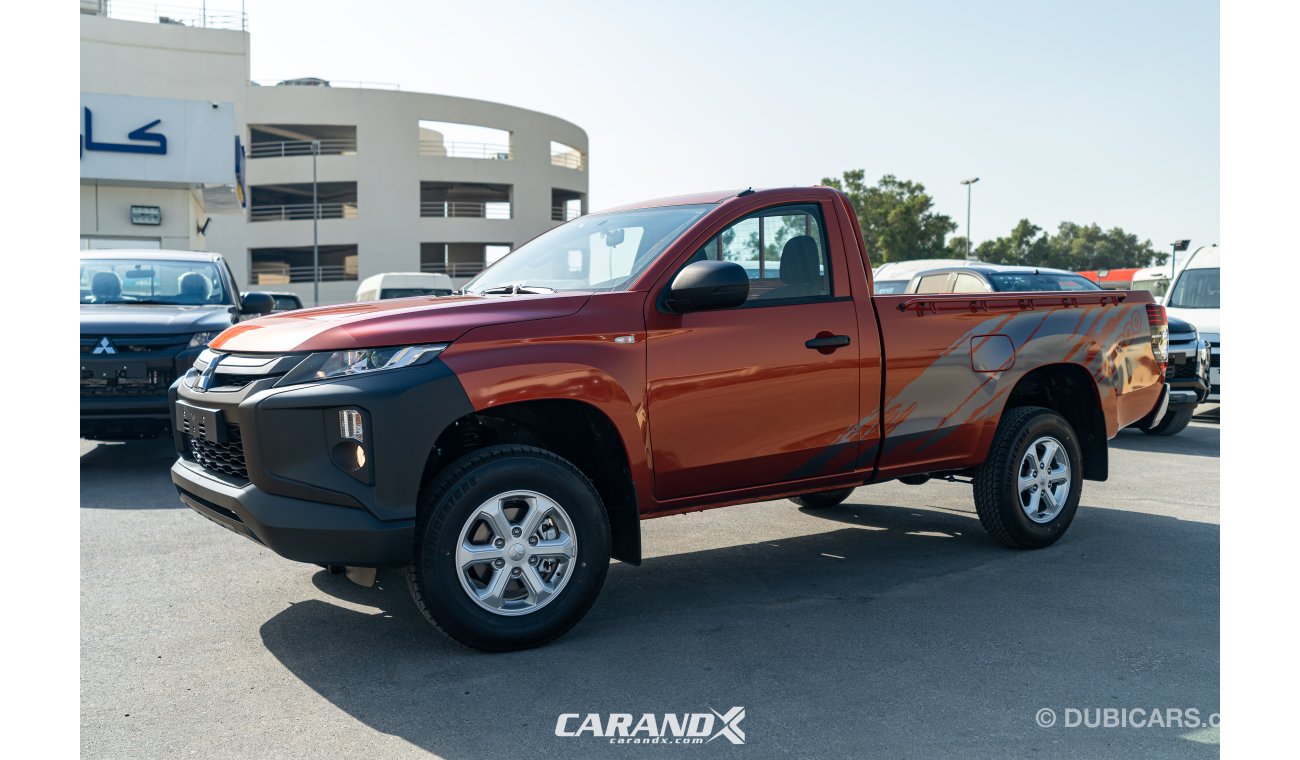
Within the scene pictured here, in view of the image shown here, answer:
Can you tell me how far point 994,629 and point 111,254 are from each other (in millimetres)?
8860

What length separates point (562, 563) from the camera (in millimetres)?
4523

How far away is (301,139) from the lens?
58188 millimetres

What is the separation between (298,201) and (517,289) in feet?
198

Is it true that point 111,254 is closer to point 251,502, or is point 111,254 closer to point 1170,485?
point 251,502

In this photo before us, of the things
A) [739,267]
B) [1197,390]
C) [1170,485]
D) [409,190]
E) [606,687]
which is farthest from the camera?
[409,190]

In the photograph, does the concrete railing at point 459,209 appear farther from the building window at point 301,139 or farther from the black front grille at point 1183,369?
the black front grille at point 1183,369

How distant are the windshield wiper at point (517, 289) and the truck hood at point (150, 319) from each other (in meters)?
4.40

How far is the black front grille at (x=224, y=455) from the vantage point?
4371 millimetres

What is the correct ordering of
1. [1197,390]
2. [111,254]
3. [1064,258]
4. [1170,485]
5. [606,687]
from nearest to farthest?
[606,687]
[1170,485]
[111,254]
[1197,390]
[1064,258]

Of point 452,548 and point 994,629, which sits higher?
point 452,548

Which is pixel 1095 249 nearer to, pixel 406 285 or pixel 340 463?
pixel 406 285

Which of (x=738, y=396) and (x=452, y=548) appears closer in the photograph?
(x=452, y=548)

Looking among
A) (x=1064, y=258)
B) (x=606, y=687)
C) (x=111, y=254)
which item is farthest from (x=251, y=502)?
(x=1064, y=258)

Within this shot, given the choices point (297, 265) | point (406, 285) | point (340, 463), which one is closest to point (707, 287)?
point (340, 463)
